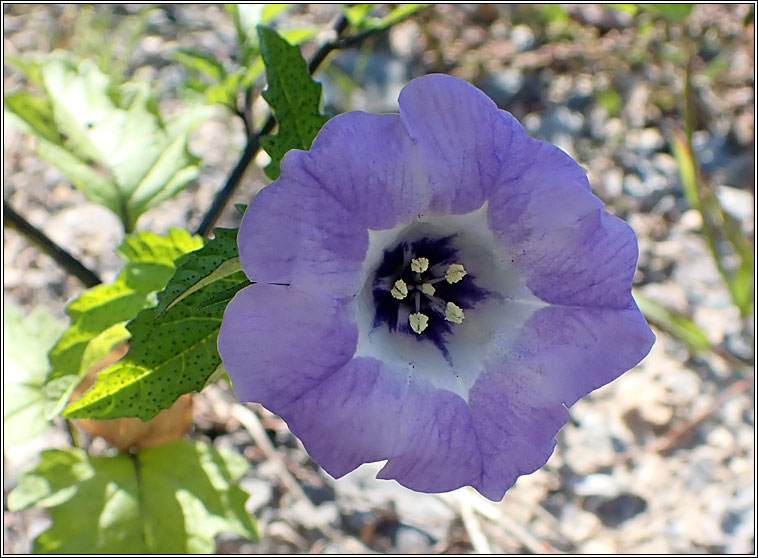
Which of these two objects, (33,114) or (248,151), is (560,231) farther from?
(33,114)

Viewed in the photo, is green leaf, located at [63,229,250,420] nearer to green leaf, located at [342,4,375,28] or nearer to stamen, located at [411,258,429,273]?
stamen, located at [411,258,429,273]

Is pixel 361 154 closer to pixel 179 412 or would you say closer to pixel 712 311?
pixel 179 412

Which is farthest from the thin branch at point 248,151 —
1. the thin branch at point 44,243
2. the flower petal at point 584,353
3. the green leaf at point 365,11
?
the flower petal at point 584,353

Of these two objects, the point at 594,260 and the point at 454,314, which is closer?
the point at 594,260

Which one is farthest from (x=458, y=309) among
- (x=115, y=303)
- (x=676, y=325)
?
(x=676, y=325)

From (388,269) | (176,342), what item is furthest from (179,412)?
(388,269)

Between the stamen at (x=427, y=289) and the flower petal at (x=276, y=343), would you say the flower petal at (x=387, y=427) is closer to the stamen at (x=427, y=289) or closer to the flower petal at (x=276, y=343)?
the flower petal at (x=276, y=343)

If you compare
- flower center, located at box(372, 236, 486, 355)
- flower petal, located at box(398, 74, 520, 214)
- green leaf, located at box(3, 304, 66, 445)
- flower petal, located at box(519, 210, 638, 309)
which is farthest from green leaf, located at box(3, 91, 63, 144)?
flower petal, located at box(519, 210, 638, 309)
